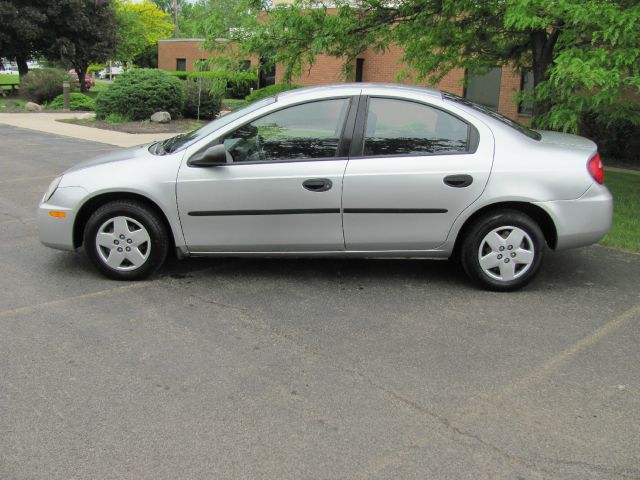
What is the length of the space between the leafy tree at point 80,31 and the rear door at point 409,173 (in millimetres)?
34080

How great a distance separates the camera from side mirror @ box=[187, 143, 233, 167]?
5.02 metres

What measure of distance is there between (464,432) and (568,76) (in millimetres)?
4540

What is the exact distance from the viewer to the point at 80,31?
36000mm

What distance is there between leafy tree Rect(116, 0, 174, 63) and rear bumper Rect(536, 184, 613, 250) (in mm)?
43867

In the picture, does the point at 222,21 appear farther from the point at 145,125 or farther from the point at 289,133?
the point at 145,125

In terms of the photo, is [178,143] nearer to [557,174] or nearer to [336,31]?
[557,174]

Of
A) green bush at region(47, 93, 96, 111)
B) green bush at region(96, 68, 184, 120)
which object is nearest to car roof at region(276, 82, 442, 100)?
green bush at region(96, 68, 184, 120)

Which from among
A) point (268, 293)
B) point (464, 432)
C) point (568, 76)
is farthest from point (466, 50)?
point (464, 432)

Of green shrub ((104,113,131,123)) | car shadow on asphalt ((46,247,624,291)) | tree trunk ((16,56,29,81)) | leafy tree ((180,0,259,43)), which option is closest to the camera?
car shadow on asphalt ((46,247,624,291))

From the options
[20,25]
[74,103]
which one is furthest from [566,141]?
[20,25]

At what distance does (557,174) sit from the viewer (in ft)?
16.6

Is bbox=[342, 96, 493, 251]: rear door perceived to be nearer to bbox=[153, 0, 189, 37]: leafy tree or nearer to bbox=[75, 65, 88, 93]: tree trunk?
bbox=[75, 65, 88, 93]: tree trunk

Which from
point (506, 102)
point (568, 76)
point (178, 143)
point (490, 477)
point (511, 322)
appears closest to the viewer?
point (490, 477)

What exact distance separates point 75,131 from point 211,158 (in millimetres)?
14412
